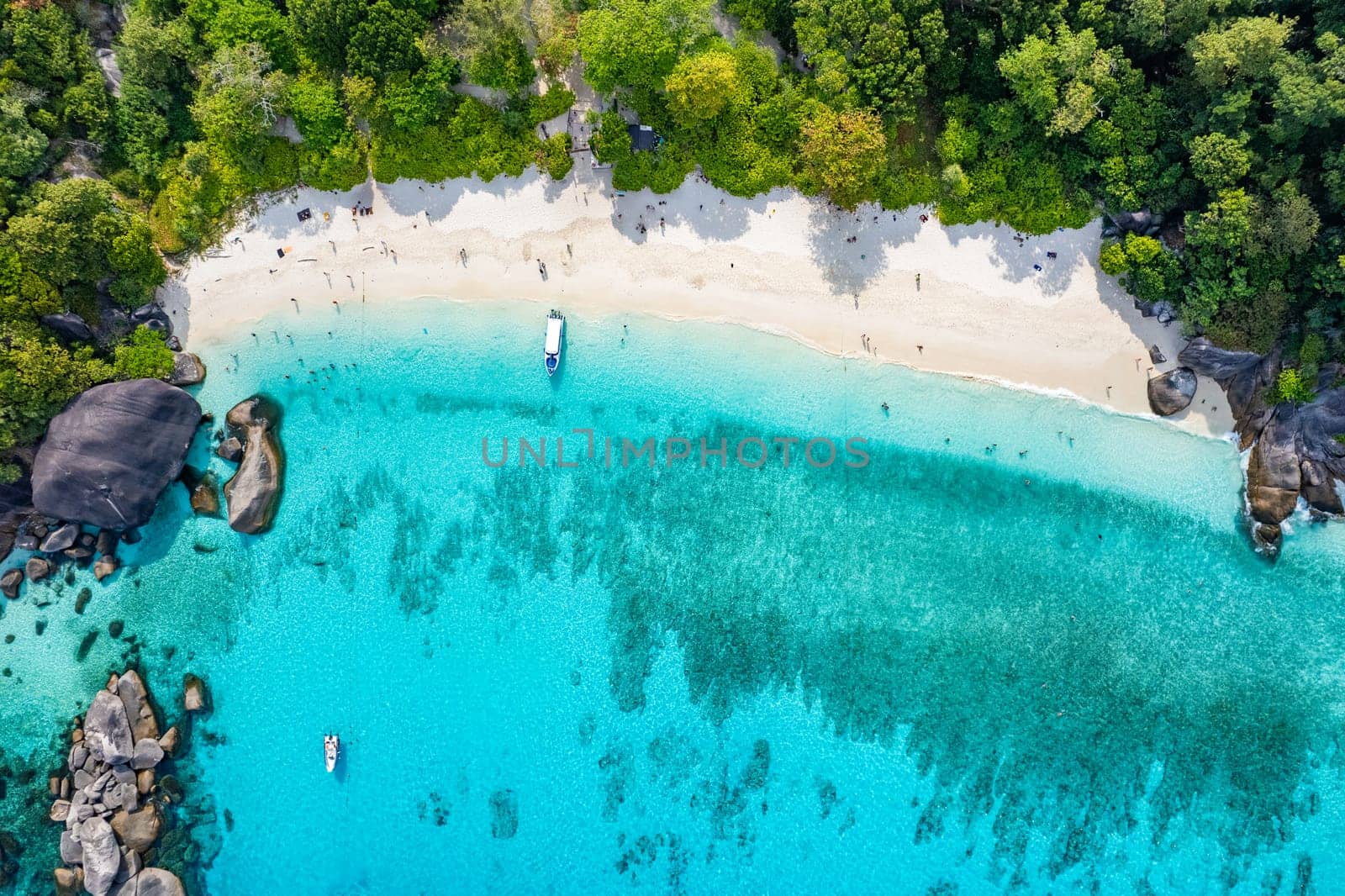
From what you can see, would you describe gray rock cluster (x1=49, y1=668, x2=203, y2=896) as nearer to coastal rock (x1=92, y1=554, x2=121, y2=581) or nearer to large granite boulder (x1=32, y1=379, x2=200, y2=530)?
coastal rock (x1=92, y1=554, x2=121, y2=581)

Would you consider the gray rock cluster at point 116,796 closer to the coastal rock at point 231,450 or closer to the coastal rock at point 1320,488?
the coastal rock at point 231,450

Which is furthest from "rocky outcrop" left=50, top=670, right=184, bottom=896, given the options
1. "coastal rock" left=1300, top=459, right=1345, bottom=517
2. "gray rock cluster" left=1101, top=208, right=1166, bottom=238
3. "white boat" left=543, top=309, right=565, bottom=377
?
"coastal rock" left=1300, top=459, right=1345, bottom=517

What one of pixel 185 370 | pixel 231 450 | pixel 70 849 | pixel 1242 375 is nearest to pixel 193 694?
pixel 70 849

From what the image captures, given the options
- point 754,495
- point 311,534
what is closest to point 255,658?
point 311,534

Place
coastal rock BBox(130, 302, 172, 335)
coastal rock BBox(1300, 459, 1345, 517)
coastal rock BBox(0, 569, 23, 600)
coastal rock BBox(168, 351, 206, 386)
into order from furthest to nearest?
coastal rock BBox(168, 351, 206, 386)
coastal rock BBox(0, 569, 23, 600)
coastal rock BBox(130, 302, 172, 335)
coastal rock BBox(1300, 459, 1345, 517)

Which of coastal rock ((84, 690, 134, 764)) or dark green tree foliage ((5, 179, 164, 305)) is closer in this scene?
dark green tree foliage ((5, 179, 164, 305))

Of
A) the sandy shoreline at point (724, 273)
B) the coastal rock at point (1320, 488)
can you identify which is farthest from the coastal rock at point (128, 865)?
the coastal rock at point (1320, 488)

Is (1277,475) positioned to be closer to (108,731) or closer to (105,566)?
(105,566)
